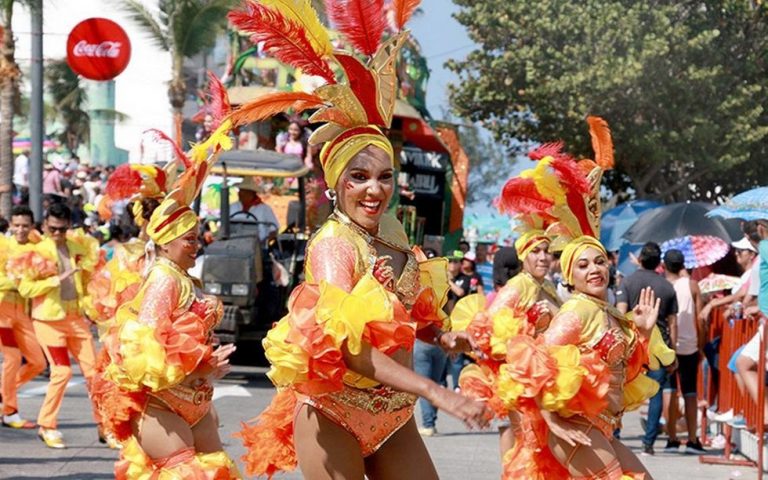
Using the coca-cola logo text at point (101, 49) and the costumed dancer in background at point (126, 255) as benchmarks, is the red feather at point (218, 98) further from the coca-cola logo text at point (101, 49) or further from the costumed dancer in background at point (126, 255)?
the coca-cola logo text at point (101, 49)

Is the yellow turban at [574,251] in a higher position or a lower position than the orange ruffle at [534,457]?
higher

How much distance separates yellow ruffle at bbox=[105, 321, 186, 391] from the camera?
672 centimetres

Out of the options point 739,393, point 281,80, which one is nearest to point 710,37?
point 281,80

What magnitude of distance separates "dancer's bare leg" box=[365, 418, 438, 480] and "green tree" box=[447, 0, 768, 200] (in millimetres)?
21885

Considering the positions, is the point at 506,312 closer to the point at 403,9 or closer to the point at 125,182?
the point at 125,182

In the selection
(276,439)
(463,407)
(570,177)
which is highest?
(570,177)

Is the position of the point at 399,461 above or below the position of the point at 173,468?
above

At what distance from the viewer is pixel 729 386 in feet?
42.1

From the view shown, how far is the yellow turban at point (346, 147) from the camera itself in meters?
5.30

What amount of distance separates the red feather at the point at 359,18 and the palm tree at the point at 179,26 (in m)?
23.7

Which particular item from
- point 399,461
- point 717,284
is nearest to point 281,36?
point 399,461

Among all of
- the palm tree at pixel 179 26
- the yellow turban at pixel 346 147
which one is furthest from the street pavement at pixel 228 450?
the palm tree at pixel 179 26

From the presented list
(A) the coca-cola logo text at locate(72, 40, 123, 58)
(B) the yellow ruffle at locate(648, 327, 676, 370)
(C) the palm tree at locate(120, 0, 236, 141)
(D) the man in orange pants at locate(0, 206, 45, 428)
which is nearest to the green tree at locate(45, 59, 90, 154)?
(C) the palm tree at locate(120, 0, 236, 141)

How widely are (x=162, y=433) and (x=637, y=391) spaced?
2.49 m
